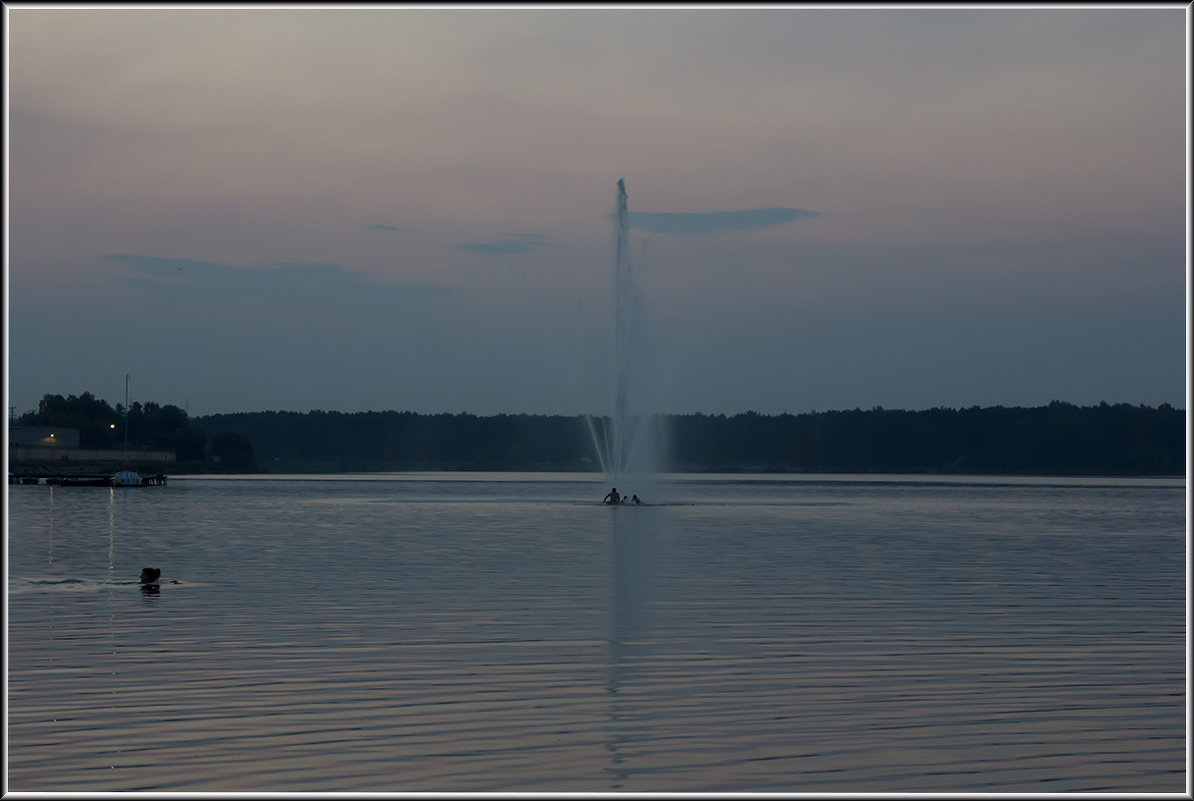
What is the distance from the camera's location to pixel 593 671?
22.3 meters

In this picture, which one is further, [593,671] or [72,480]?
[72,480]

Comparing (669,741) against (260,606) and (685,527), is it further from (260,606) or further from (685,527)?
(685,527)

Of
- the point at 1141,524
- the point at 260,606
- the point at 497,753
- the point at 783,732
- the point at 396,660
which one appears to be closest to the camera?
the point at 497,753

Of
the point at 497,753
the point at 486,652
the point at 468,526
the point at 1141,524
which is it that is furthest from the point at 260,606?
the point at 1141,524

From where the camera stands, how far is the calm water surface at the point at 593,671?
617 inches

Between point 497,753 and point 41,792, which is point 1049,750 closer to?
point 497,753

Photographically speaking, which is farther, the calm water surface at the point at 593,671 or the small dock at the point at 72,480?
the small dock at the point at 72,480

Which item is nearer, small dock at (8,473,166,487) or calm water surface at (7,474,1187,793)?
calm water surface at (7,474,1187,793)

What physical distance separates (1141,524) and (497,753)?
227ft

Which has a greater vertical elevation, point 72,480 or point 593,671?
point 72,480

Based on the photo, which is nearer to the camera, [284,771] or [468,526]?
[284,771]

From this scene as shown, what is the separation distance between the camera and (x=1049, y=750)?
54.8 ft

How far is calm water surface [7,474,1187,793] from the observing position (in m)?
15.7

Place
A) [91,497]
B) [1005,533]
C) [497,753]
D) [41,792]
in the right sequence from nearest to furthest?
1. [41,792]
2. [497,753]
3. [1005,533]
4. [91,497]
